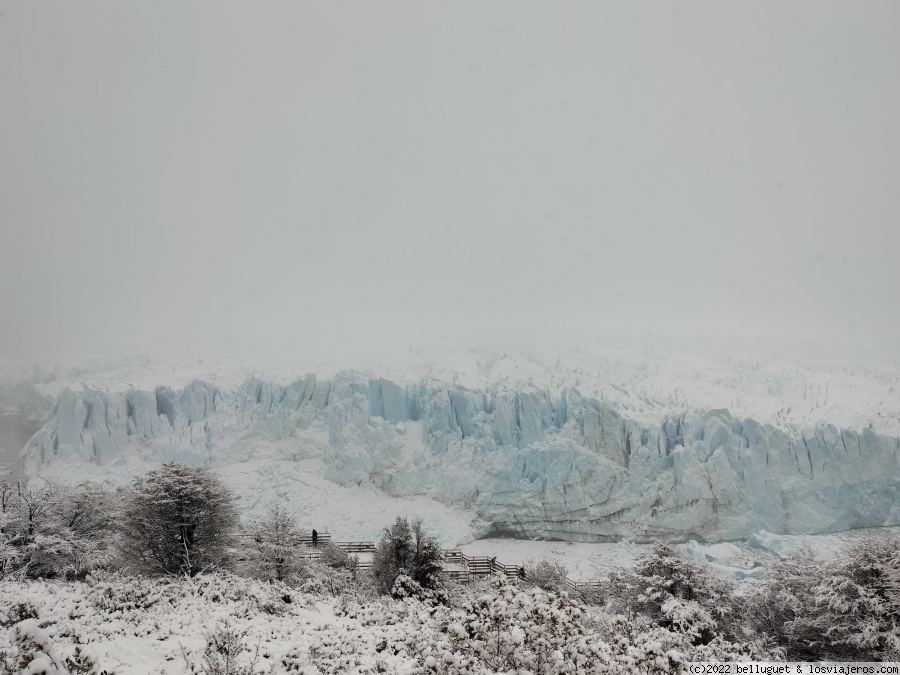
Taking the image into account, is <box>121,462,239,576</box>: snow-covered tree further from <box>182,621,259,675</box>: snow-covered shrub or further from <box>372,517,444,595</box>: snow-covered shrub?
<box>182,621,259,675</box>: snow-covered shrub

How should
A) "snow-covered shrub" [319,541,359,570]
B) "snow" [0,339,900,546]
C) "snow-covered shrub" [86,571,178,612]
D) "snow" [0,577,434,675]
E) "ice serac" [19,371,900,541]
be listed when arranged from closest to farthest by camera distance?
"snow" [0,577,434,675], "snow-covered shrub" [86,571,178,612], "snow-covered shrub" [319,541,359,570], "ice serac" [19,371,900,541], "snow" [0,339,900,546]

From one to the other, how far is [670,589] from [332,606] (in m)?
9.83

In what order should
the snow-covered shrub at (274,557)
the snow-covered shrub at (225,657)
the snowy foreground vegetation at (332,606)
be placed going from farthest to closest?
the snow-covered shrub at (274,557), the snow-covered shrub at (225,657), the snowy foreground vegetation at (332,606)

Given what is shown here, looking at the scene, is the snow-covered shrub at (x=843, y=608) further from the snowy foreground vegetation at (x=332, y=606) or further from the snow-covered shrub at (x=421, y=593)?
the snow-covered shrub at (x=421, y=593)

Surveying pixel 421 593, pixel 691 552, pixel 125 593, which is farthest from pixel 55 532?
pixel 691 552

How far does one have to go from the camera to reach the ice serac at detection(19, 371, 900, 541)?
3291 cm

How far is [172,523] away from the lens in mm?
14633

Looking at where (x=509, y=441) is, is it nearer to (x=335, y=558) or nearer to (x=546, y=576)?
(x=546, y=576)

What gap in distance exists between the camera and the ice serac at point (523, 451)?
32906mm

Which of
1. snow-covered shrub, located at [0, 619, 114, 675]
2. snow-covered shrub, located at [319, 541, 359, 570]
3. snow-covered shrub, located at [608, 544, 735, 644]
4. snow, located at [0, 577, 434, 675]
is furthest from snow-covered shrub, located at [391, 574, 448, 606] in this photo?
snow-covered shrub, located at [0, 619, 114, 675]

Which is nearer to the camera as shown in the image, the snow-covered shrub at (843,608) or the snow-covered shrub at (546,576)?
the snow-covered shrub at (843,608)

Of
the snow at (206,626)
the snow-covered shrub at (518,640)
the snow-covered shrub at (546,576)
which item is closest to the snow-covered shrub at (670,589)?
the snow-covered shrub at (546,576)

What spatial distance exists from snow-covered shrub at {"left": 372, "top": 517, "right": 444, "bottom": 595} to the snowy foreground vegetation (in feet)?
0.15

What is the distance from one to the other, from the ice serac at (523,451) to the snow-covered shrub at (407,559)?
20978 mm
